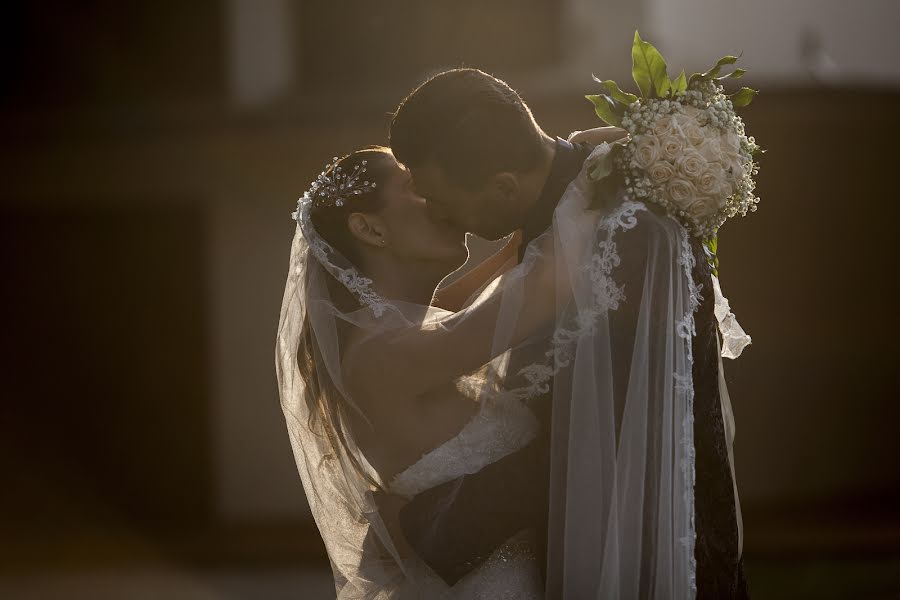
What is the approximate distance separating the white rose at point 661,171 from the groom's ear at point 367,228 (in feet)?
3.05

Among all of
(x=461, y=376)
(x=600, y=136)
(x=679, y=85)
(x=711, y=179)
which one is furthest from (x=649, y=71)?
(x=461, y=376)

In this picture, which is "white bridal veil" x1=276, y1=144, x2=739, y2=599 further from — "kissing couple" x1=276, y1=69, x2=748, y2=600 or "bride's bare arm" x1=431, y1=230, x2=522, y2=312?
"bride's bare arm" x1=431, y1=230, x2=522, y2=312

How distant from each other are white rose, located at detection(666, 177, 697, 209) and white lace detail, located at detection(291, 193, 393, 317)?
907mm

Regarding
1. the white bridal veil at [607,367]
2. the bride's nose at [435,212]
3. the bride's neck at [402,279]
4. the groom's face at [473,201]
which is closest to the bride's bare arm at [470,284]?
the bride's neck at [402,279]

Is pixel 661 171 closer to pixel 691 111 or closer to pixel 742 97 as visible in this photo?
pixel 691 111

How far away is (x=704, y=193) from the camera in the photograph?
279 cm

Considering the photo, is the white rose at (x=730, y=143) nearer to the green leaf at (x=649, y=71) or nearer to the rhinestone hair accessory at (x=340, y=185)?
the green leaf at (x=649, y=71)

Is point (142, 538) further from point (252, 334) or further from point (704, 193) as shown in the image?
point (704, 193)

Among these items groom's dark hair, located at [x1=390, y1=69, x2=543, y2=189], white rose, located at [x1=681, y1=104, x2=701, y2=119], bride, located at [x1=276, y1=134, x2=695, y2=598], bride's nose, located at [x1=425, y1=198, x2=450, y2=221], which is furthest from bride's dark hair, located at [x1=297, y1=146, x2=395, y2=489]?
white rose, located at [x1=681, y1=104, x2=701, y2=119]

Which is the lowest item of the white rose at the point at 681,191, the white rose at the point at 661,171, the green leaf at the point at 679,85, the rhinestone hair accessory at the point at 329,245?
Result: the rhinestone hair accessory at the point at 329,245

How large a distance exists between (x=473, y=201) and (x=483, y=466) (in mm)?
741

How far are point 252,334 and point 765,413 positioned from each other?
4433mm

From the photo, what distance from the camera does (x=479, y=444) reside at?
3.18 meters

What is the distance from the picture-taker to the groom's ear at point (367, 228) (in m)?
3.40
